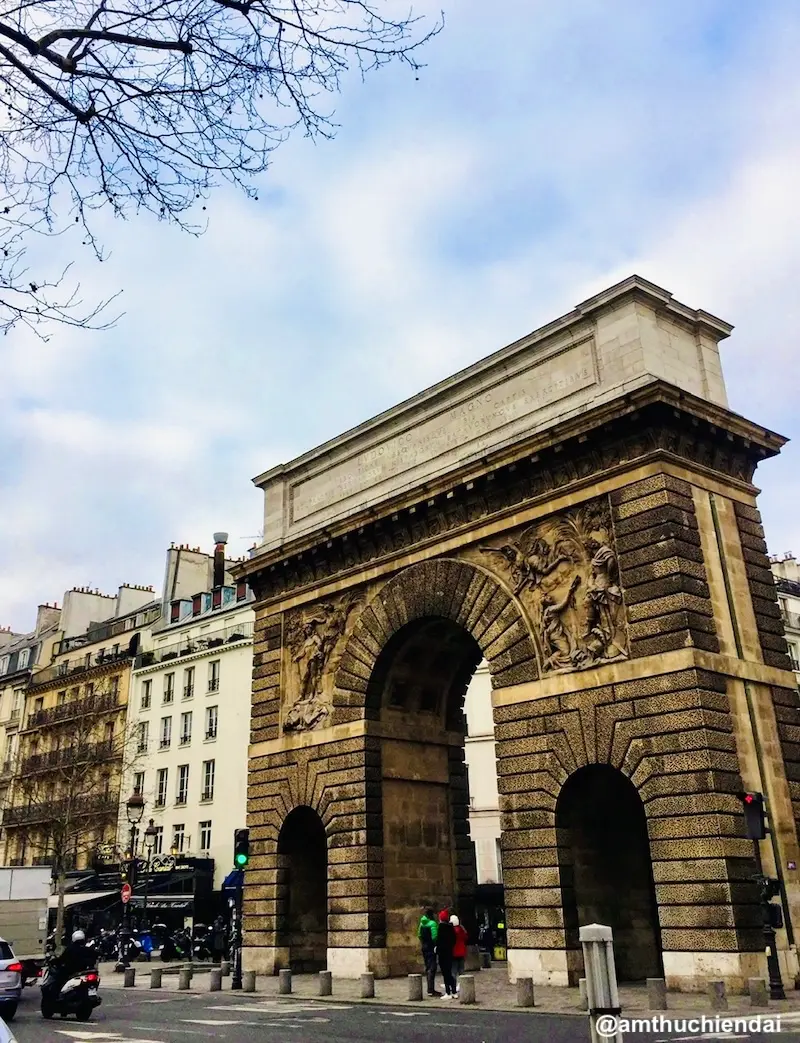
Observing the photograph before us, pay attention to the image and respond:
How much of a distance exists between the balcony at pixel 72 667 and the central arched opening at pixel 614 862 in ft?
121

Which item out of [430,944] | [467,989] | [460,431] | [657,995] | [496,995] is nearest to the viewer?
[657,995]

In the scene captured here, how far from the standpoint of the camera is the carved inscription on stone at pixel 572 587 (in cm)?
2050

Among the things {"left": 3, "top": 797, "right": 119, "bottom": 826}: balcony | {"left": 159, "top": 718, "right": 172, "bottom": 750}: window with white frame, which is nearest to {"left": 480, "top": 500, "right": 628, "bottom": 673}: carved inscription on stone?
{"left": 159, "top": 718, "right": 172, "bottom": 750}: window with white frame

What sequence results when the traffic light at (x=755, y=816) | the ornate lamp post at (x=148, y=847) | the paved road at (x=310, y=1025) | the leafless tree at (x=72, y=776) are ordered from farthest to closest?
the leafless tree at (x=72, y=776) < the ornate lamp post at (x=148, y=847) < the traffic light at (x=755, y=816) < the paved road at (x=310, y=1025)

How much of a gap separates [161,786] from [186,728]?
3126mm

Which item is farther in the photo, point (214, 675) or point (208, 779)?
point (214, 675)

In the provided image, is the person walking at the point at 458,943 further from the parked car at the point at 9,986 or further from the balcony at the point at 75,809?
the balcony at the point at 75,809

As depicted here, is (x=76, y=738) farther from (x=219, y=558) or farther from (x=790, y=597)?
(x=790, y=597)

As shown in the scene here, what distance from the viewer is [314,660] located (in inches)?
1085

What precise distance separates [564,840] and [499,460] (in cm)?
839

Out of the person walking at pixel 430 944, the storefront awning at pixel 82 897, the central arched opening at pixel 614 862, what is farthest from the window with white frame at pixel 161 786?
the central arched opening at pixel 614 862

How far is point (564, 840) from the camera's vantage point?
20531 mm

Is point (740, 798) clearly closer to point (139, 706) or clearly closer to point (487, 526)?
point (487, 526)

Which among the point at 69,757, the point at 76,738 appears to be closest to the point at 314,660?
the point at 76,738
